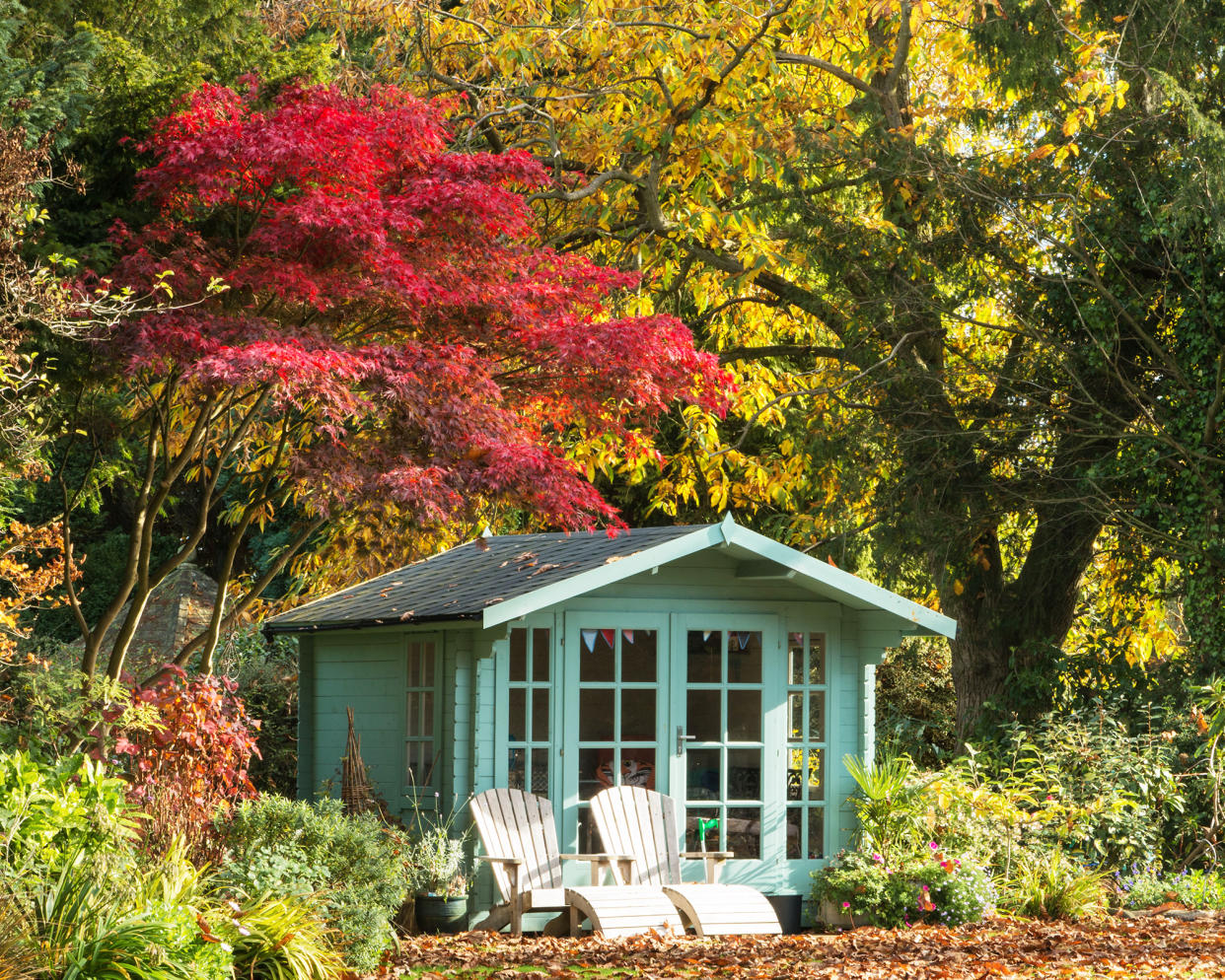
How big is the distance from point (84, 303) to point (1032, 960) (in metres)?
5.93

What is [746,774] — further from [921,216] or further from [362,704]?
[921,216]

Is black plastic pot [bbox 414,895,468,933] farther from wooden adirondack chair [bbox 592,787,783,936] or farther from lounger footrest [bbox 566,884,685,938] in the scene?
wooden adirondack chair [bbox 592,787,783,936]

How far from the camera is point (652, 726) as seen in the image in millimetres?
9445

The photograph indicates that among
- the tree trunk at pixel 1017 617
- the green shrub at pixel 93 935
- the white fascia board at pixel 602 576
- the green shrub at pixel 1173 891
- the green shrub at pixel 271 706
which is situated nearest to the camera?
the green shrub at pixel 93 935

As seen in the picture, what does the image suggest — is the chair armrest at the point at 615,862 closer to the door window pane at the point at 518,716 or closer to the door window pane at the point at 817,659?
the door window pane at the point at 518,716

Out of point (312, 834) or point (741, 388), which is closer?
point (312, 834)

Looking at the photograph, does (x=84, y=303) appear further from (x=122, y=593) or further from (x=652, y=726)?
(x=652, y=726)

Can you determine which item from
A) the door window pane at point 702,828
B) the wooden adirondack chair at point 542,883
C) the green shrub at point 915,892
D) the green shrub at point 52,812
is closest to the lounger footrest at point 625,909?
the wooden adirondack chair at point 542,883

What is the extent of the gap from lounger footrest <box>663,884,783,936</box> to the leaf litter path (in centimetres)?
8

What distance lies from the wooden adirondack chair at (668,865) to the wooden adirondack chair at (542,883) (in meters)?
0.11

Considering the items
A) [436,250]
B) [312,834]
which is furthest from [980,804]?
[436,250]

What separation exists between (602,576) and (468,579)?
1689 mm

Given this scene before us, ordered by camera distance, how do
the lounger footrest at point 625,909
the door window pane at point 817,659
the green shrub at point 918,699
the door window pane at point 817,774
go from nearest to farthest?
the lounger footrest at point 625,909 → the door window pane at point 817,774 → the door window pane at point 817,659 → the green shrub at point 918,699

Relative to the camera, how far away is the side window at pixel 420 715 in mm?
9570
